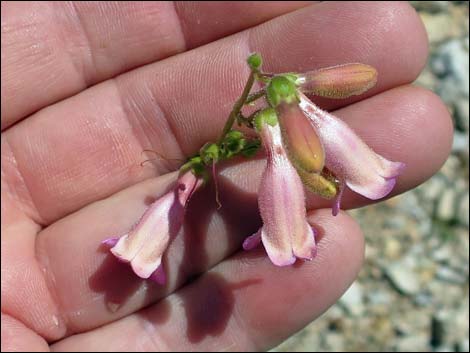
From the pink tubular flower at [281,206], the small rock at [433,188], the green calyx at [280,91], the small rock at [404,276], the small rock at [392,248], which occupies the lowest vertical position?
the small rock at [404,276]

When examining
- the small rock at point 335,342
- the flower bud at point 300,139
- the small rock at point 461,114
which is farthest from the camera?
the small rock at point 461,114

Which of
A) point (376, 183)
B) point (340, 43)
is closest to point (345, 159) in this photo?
point (376, 183)

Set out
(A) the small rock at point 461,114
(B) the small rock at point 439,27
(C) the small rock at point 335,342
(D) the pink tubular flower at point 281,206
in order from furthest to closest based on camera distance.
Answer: (B) the small rock at point 439,27 → (A) the small rock at point 461,114 → (C) the small rock at point 335,342 → (D) the pink tubular flower at point 281,206

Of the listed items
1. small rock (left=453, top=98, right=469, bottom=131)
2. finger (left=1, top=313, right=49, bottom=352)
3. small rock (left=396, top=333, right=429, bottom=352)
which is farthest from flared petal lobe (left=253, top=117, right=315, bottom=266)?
small rock (left=453, top=98, right=469, bottom=131)

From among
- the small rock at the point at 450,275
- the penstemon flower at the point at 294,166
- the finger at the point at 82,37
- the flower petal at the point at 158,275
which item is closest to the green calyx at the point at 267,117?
the penstemon flower at the point at 294,166

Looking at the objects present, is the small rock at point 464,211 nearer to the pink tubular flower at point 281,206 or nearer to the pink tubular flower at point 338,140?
the pink tubular flower at point 338,140

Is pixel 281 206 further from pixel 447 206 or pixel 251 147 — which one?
pixel 447 206
